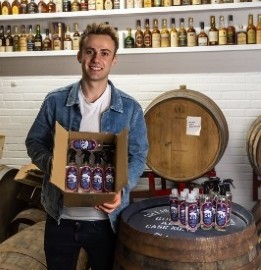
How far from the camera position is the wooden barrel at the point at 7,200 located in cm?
351

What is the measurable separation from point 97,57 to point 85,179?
55 centimetres

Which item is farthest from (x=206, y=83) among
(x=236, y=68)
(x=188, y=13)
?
(x=188, y=13)

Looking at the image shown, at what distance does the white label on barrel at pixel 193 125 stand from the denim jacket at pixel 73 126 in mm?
1107

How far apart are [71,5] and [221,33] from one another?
144cm

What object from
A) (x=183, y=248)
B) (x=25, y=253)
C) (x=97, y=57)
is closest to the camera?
(x=183, y=248)

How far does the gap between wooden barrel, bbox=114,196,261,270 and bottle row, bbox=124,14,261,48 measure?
7.23 feet

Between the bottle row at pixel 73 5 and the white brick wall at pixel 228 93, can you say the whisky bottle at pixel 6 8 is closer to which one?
the bottle row at pixel 73 5

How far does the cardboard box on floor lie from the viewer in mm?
1645

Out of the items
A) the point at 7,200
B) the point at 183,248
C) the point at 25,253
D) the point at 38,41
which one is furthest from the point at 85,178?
the point at 38,41

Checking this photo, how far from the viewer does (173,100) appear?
3111 millimetres

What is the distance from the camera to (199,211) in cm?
194

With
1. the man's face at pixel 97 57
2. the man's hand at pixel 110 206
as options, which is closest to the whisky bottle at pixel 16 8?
the man's face at pixel 97 57

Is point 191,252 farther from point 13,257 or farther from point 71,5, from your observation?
point 71,5

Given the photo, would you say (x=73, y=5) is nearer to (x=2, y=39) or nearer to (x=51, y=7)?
(x=51, y=7)
